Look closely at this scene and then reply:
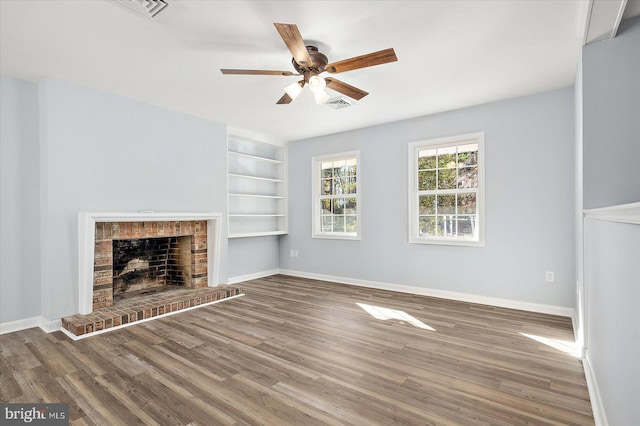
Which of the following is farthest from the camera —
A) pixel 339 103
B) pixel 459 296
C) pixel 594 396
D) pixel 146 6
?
pixel 459 296

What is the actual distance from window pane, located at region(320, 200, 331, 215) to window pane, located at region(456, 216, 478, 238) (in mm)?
2231

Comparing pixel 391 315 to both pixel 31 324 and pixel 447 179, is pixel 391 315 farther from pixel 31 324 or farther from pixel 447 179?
pixel 31 324

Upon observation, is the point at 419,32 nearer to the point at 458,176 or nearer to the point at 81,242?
the point at 458,176

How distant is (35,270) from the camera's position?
11.2ft

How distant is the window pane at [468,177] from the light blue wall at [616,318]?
7.35ft

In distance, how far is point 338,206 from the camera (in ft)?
18.6

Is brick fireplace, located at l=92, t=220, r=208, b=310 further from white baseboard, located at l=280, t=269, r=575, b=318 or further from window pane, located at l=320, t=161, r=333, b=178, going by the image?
window pane, located at l=320, t=161, r=333, b=178

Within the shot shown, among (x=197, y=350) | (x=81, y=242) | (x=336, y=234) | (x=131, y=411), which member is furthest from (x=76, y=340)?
(x=336, y=234)

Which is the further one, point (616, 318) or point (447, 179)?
point (447, 179)

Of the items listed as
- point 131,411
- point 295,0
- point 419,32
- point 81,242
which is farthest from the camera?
point 81,242

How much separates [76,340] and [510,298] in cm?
473

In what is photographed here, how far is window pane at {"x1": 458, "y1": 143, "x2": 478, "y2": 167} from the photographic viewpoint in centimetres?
430

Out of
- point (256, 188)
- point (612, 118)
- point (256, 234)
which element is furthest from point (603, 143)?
point (256, 188)

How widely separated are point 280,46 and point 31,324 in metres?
3.79
